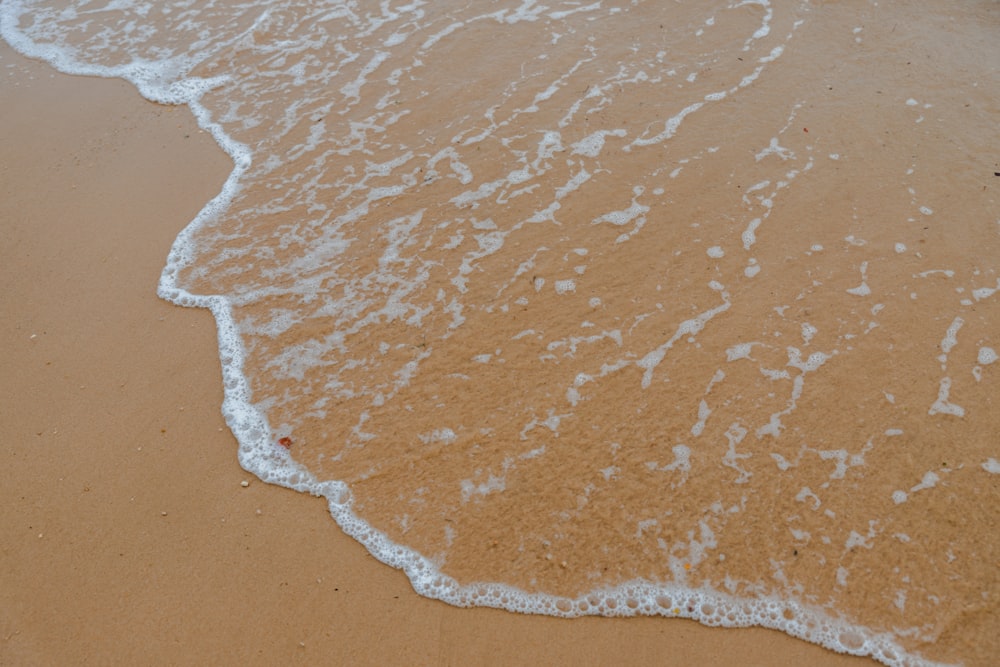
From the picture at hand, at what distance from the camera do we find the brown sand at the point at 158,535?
272 centimetres

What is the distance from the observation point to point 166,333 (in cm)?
397

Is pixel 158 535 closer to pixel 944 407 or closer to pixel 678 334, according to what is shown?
pixel 678 334

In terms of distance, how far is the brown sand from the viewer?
8.93 feet

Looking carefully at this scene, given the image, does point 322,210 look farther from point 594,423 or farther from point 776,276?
point 776,276

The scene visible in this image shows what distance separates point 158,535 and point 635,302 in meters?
2.86

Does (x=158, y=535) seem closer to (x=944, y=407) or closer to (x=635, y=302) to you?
(x=635, y=302)

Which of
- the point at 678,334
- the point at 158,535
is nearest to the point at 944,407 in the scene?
the point at 678,334

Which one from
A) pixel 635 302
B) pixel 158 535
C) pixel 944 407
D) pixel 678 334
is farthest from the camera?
pixel 635 302

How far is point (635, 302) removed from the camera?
4008 mm

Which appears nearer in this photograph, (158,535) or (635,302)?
(158,535)

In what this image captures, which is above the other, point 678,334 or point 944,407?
point 678,334

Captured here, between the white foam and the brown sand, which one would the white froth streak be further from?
the brown sand

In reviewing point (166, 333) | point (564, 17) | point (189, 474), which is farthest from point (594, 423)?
point (564, 17)

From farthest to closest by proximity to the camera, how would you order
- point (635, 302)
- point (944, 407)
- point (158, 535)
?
point (635, 302) < point (944, 407) < point (158, 535)
